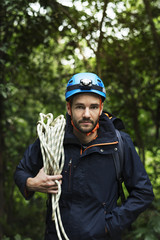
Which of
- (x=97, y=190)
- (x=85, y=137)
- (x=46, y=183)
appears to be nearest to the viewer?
(x=46, y=183)

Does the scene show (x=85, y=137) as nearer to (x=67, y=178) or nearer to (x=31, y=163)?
(x=67, y=178)

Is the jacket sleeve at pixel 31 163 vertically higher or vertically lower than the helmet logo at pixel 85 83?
lower

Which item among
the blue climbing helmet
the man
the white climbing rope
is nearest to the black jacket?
the man

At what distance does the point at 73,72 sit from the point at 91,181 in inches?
116

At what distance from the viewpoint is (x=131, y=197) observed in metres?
2.15

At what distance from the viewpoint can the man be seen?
205 cm

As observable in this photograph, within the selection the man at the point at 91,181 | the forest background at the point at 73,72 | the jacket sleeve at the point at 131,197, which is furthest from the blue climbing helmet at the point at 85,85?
the forest background at the point at 73,72

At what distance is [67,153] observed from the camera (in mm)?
2205

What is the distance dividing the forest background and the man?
1.62m

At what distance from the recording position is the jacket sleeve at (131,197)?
2.06m

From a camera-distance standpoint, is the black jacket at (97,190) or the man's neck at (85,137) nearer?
the black jacket at (97,190)

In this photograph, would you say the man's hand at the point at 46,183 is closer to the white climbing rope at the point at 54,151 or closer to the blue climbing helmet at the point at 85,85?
the white climbing rope at the point at 54,151

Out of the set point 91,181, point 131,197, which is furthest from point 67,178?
point 131,197

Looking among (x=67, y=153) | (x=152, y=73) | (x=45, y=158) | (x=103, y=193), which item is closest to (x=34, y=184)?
(x=45, y=158)
